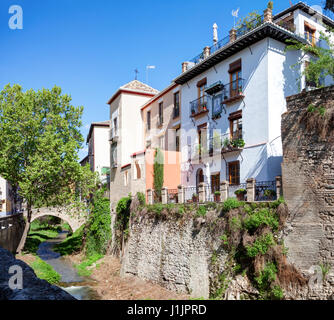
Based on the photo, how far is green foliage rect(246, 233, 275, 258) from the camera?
11.8m

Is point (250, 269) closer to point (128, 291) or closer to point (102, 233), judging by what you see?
point (128, 291)

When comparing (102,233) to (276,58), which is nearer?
(276,58)

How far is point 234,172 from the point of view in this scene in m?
18.8

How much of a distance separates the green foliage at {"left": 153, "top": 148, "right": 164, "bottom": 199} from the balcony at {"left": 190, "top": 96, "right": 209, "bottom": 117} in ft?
12.0

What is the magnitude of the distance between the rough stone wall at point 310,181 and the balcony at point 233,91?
637 centimetres

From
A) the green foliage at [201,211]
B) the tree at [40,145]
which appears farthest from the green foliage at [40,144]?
the green foliage at [201,211]

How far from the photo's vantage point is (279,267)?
11.4 m

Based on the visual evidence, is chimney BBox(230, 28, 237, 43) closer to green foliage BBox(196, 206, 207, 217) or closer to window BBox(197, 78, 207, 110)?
window BBox(197, 78, 207, 110)

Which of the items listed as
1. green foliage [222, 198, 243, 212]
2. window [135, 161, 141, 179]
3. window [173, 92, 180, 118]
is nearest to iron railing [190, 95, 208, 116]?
window [173, 92, 180, 118]

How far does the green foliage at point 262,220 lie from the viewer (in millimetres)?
11969

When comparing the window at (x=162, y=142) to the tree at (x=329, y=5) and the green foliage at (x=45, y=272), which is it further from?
the tree at (x=329, y=5)
